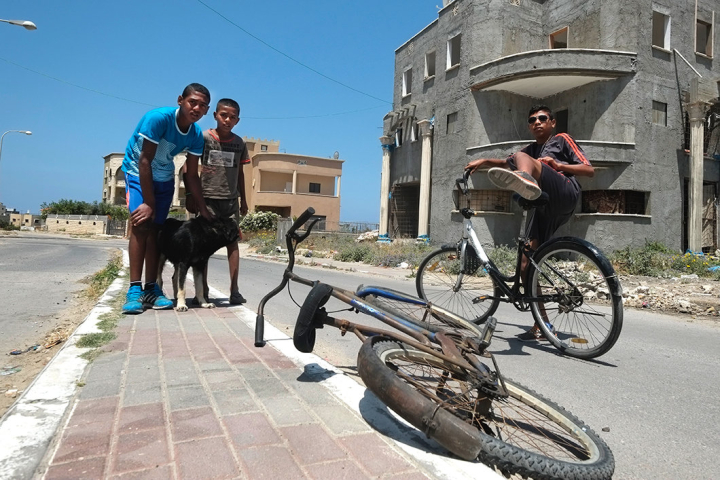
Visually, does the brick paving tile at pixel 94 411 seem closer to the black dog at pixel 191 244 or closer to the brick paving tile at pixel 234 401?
the brick paving tile at pixel 234 401

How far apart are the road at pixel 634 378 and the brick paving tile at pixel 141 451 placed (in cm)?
135

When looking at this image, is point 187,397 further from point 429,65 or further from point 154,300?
point 429,65

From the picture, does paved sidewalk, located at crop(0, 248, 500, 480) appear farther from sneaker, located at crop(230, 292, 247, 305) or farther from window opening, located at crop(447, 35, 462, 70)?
window opening, located at crop(447, 35, 462, 70)

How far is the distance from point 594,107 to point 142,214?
1700cm

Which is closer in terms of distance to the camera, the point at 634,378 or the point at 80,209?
the point at 634,378

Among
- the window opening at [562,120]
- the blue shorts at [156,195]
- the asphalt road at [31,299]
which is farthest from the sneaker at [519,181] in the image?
the window opening at [562,120]

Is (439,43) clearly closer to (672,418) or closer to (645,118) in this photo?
(645,118)

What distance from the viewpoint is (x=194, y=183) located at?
4773 millimetres

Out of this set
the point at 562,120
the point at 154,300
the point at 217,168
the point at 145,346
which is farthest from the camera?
the point at 562,120

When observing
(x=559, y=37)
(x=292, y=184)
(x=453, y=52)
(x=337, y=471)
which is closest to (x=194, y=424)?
(x=337, y=471)

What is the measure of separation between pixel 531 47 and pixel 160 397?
21284 millimetres

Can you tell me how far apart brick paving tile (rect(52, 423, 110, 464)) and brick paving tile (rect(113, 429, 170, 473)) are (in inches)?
2.3

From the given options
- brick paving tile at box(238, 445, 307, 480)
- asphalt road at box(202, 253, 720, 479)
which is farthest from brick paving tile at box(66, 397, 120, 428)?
asphalt road at box(202, 253, 720, 479)

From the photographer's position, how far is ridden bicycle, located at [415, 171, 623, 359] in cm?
328
